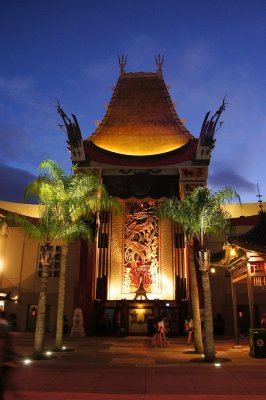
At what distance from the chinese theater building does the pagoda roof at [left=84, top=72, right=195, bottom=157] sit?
3.3 inches

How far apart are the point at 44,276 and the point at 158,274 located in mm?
13949

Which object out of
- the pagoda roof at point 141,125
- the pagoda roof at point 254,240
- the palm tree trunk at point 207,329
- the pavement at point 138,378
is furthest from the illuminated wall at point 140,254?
the palm tree trunk at point 207,329

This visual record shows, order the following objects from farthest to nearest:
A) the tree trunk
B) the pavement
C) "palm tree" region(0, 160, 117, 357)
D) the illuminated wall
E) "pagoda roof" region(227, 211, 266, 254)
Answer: the illuminated wall < "palm tree" region(0, 160, 117, 357) < "pagoda roof" region(227, 211, 266, 254) < the tree trunk < the pavement

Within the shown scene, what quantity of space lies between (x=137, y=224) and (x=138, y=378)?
63.0ft

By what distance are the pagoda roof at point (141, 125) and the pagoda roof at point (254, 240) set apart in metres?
14.4

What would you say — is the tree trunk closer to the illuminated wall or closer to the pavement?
the pavement

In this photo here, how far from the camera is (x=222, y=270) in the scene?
2969cm

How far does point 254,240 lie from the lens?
1576cm

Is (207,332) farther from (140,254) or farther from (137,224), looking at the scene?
(137,224)

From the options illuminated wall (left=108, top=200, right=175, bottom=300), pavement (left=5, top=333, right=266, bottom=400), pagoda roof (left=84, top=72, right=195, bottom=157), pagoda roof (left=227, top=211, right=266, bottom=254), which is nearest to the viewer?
pavement (left=5, top=333, right=266, bottom=400)

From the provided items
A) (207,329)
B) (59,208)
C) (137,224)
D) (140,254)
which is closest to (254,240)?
(207,329)

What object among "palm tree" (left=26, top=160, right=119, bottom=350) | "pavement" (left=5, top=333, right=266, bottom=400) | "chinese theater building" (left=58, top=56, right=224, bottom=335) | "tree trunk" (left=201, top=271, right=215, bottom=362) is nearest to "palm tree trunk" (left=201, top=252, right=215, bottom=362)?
"tree trunk" (left=201, top=271, right=215, bottom=362)

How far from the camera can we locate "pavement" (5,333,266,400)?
834 cm

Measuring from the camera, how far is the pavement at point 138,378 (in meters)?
8.34
